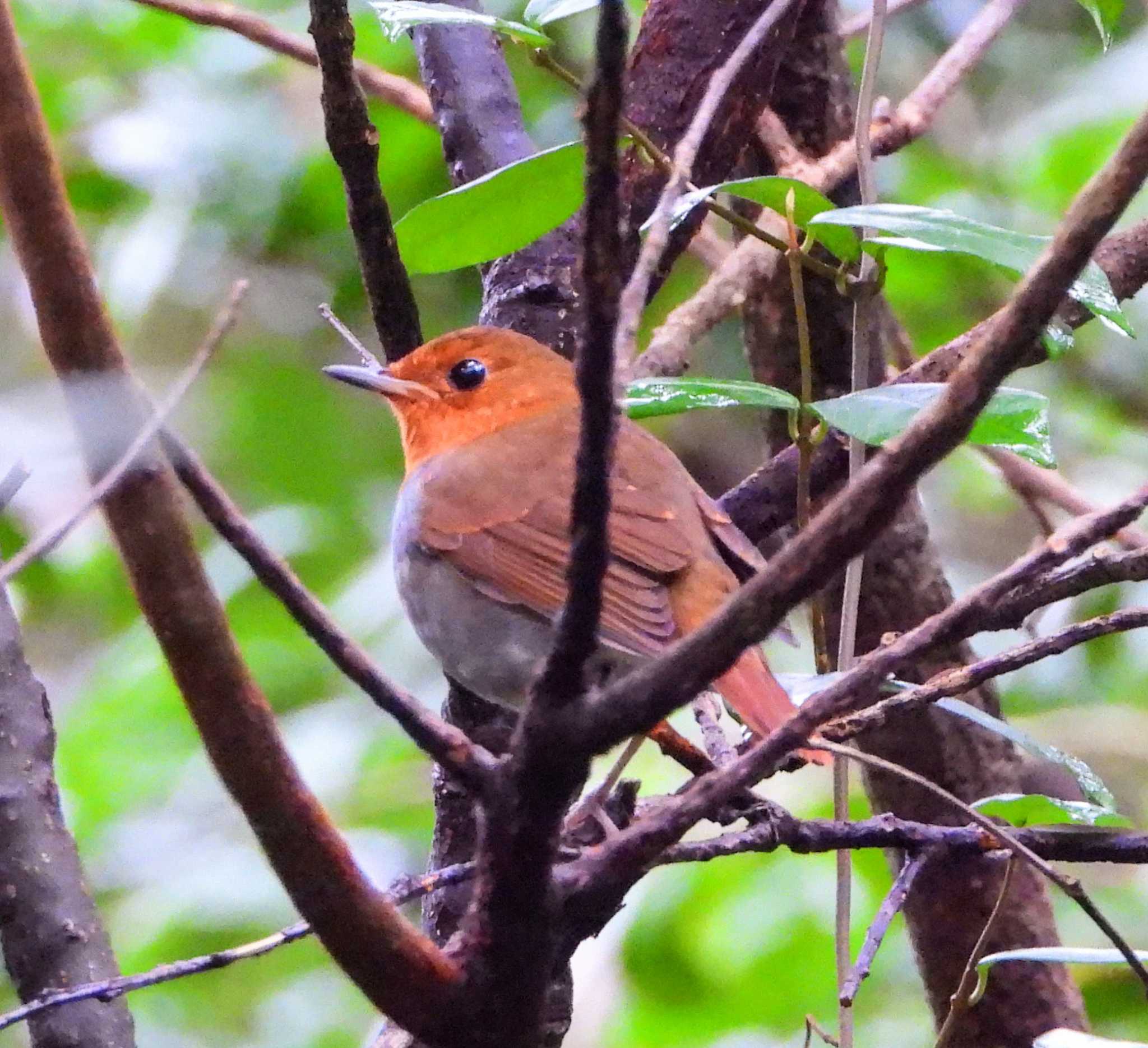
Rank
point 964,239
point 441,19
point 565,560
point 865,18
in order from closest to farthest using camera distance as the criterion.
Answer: point 964,239 < point 441,19 < point 565,560 < point 865,18

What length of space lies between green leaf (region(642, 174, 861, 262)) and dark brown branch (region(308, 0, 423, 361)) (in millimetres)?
593

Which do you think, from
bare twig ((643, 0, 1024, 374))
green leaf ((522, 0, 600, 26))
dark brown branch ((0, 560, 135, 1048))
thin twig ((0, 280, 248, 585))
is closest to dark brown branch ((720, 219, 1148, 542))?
bare twig ((643, 0, 1024, 374))

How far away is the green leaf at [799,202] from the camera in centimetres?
197

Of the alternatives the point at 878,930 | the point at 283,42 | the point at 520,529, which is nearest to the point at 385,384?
the point at 520,529

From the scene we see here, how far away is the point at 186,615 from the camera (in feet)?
3.69

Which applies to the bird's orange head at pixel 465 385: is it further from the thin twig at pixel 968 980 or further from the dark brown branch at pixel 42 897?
the thin twig at pixel 968 980

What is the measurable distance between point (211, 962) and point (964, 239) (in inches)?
45.1

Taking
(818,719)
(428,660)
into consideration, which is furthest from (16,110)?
(428,660)

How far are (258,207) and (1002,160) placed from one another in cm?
220

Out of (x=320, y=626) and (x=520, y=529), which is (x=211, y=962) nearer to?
(x=320, y=626)

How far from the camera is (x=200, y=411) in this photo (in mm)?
3715

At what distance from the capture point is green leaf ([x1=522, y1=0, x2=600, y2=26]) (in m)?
2.24

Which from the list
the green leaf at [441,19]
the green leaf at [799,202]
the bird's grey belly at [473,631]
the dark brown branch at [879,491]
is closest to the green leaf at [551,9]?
the green leaf at [441,19]

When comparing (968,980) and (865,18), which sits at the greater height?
(865,18)
